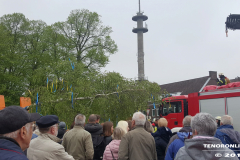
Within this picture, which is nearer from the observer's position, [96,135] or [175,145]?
[175,145]

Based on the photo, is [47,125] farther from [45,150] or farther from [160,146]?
[160,146]

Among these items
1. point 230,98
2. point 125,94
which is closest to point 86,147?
point 125,94

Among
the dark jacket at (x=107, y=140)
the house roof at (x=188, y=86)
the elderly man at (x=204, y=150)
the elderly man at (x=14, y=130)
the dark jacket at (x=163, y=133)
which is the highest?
the house roof at (x=188, y=86)

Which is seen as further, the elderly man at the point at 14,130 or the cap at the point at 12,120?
the cap at the point at 12,120

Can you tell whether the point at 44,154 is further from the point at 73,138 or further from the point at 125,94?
the point at 125,94

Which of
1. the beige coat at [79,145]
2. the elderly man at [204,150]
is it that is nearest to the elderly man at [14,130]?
the elderly man at [204,150]

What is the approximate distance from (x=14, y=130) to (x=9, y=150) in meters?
0.21

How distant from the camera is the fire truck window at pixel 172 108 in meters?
14.9

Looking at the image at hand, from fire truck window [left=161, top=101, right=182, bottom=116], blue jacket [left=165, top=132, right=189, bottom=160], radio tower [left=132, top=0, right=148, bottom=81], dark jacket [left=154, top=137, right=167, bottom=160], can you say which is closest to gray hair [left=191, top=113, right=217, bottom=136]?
blue jacket [left=165, top=132, right=189, bottom=160]

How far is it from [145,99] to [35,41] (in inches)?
678

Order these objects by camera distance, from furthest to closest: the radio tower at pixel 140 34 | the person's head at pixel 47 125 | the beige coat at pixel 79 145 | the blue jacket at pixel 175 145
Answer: the radio tower at pixel 140 34, the beige coat at pixel 79 145, the blue jacket at pixel 175 145, the person's head at pixel 47 125

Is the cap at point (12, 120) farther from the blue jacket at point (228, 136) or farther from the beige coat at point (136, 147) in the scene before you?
the blue jacket at point (228, 136)

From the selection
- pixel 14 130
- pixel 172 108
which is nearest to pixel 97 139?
pixel 14 130

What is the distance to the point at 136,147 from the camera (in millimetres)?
4070
